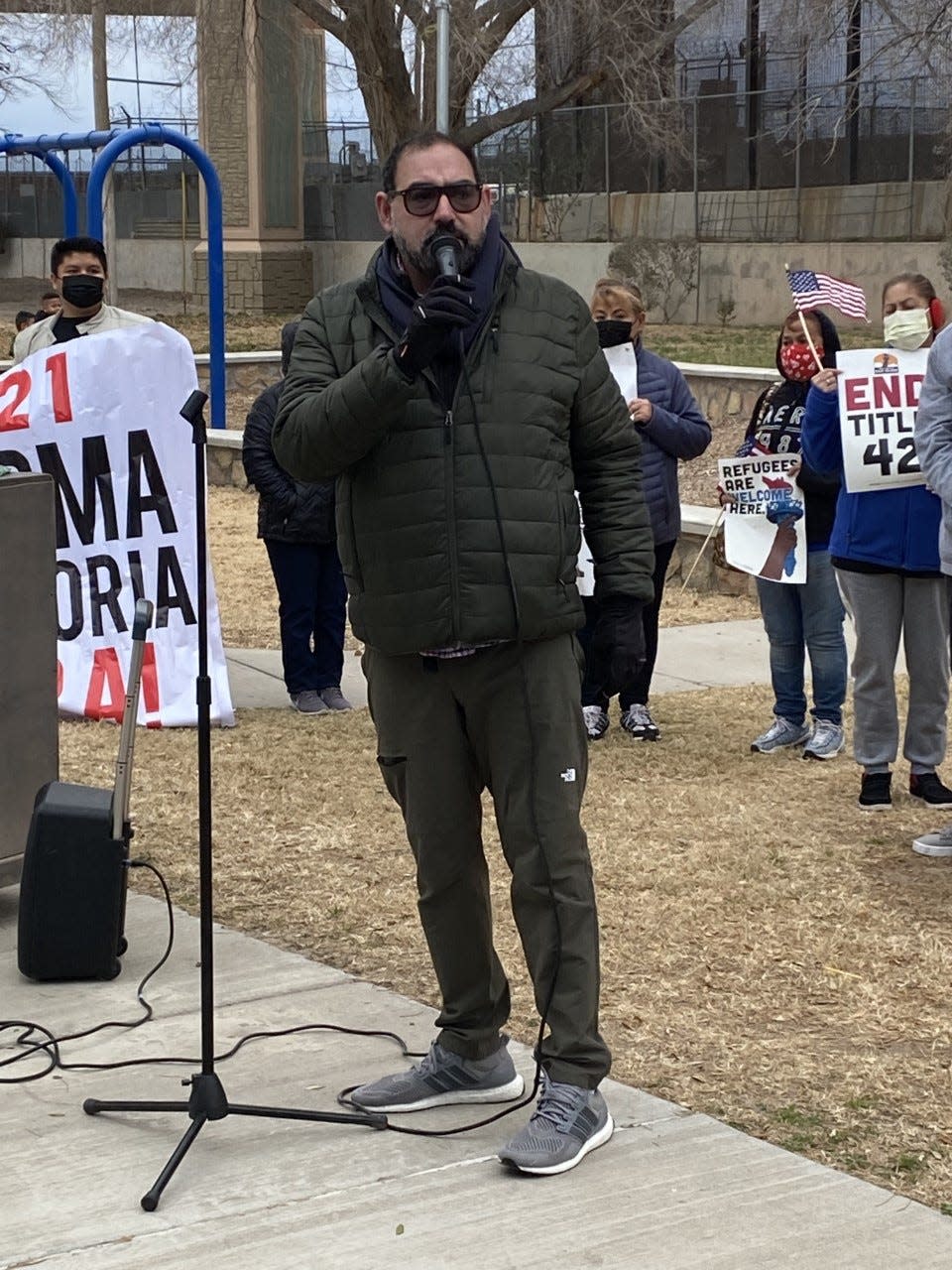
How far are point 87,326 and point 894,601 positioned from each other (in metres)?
4.11

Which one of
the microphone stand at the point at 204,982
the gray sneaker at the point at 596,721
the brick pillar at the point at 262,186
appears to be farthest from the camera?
the brick pillar at the point at 262,186

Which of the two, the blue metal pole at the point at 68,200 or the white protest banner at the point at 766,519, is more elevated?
the blue metal pole at the point at 68,200

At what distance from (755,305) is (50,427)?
69.0 ft

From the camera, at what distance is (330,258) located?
36.5 metres

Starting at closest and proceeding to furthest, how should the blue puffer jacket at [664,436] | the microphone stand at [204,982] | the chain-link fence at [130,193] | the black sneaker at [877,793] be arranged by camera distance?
the microphone stand at [204,982] < the black sneaker at [877,793] < the blue puffer jacket at [664,436] < the chain-link fence at [130,193]

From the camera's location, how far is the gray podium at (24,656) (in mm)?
5848

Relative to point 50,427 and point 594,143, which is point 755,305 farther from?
point 50,427

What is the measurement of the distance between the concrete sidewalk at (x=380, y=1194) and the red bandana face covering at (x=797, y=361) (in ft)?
13.6

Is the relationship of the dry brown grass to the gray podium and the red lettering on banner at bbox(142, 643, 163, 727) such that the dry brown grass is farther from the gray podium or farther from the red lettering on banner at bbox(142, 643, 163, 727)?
the gray podium

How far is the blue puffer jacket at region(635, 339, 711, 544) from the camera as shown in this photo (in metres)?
8.38

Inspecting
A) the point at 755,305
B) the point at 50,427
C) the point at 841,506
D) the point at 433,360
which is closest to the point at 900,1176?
the point at 433,360

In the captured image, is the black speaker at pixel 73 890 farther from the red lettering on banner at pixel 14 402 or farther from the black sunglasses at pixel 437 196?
the red lettering on banner at pixel 14 402

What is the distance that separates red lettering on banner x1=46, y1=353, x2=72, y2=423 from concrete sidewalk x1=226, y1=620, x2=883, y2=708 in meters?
1.68

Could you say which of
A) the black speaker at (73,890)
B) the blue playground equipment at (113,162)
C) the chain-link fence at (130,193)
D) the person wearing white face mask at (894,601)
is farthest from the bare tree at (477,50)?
the black speaker at (73,890)
